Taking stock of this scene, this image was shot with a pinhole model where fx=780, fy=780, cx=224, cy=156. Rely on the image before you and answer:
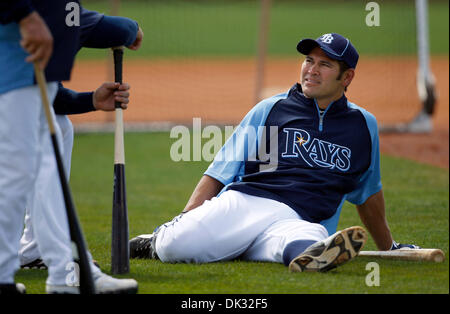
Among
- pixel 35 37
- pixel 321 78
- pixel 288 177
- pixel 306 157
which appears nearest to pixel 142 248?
pixel 288 177

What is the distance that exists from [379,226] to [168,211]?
2.69m

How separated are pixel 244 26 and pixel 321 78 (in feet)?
92.5

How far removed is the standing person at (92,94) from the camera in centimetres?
415

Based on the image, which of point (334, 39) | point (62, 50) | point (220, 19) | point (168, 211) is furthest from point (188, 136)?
point (220, 19)

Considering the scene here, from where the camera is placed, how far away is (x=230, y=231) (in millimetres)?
4672

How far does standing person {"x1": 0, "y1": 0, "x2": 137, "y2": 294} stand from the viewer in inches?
132

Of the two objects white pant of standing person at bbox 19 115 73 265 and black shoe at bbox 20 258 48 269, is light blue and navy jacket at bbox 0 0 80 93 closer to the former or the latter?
white pant of standing person at bbox 19 115 73 265

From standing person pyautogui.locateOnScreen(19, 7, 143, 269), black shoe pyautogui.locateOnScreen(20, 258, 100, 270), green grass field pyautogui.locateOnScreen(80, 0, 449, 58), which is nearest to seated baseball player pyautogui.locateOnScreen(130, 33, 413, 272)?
black shoe pyautogui.locateOnScreen(20, 258, 100, 270)

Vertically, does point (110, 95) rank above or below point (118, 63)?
below

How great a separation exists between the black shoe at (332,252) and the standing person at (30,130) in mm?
978

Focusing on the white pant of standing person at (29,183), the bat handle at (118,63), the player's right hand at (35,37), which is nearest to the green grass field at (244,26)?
the bat handle at (118,63)

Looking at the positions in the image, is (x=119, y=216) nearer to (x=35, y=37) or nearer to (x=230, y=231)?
(x=230, y=231)

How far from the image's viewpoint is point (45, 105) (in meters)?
3.49

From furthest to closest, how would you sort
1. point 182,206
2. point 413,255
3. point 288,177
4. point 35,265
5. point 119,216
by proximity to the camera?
point 182,206 → point 288,177 → point 413,255 → point 35,265 → point 119,216
